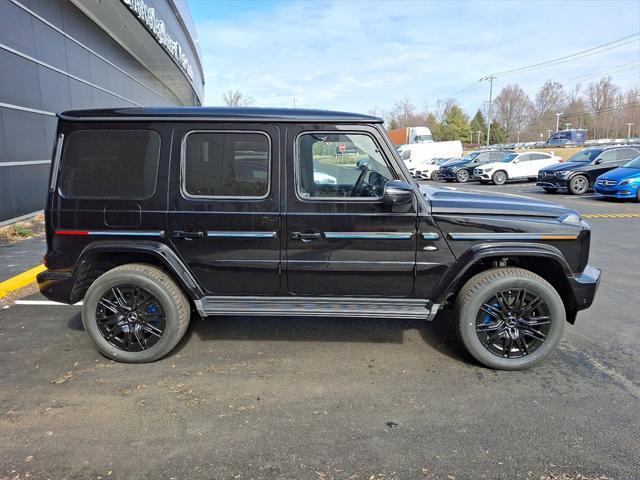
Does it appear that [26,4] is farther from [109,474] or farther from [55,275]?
[109,474]

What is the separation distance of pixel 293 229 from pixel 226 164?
74 centimetres

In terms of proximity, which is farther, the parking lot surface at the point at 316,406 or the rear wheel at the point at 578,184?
the rear wheel at the point at 578,184

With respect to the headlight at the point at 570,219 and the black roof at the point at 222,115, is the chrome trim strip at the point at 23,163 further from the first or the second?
the headlight at the point at 570,219

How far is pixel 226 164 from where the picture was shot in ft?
11.5

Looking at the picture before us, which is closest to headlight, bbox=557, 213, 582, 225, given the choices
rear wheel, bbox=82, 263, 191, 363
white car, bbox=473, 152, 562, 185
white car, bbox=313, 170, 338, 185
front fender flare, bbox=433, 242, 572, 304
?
front fender flare, bbox=433, 242, 572, 304

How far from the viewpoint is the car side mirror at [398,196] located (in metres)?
3.26

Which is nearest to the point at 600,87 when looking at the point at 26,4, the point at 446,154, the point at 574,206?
the point at 446,154

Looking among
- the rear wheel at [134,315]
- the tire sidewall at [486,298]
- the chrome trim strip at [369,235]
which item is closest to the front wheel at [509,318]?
the tire sidewall at [486,298]

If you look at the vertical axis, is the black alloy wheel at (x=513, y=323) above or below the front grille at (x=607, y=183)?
below

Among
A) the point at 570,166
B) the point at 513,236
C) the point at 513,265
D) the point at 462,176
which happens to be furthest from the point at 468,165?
the point at 513,236

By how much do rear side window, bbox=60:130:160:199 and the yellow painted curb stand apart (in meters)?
2.50

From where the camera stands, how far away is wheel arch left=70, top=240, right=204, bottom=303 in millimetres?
3496

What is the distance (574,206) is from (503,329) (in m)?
11.6

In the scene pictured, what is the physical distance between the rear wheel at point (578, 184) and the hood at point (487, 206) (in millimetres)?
14343
